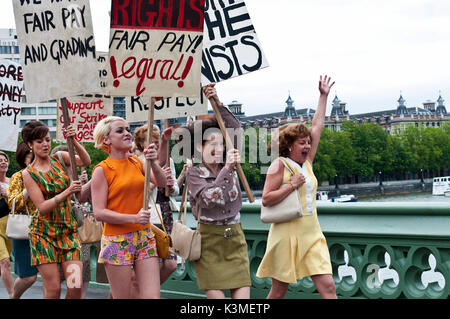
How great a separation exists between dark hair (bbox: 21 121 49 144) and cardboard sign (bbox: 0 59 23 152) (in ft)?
7.10

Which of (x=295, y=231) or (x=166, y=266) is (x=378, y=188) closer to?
(x=166, y=266)

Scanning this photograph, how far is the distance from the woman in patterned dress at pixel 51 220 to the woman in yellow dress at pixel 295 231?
50.5 inches

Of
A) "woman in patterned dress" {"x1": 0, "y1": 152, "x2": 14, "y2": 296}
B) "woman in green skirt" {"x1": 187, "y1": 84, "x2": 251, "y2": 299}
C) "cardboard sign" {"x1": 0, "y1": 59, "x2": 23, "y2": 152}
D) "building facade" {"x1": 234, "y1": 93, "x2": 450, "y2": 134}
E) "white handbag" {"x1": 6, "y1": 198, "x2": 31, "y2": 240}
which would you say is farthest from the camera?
"building facade" {"x1": 234, "y1": 93, "x2": 450, "y2": 134}

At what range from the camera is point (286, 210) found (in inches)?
193

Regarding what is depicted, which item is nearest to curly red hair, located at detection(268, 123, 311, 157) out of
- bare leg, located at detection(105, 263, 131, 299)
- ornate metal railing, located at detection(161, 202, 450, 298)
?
ornate metal railing, located at detection(161, 202, 450, 298)

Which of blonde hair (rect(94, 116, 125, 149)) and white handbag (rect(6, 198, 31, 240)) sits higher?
blonde hair (rect(94, 116, 125, 149))

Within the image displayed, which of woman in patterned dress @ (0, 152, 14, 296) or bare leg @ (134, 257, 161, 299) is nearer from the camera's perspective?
bare leg @ (134, 257, 161, 299)

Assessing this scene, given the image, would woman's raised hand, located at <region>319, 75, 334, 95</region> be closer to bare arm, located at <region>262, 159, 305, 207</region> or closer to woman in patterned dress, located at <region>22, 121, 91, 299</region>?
bare arm, located at <region>262, 159, 305, 207</region>

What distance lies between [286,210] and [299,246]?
0.25 m

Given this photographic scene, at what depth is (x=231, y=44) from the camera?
6.07m

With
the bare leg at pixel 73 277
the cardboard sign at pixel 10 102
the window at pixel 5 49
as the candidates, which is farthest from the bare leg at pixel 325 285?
the window at pixel 5 49

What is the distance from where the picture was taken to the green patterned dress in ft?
16.9

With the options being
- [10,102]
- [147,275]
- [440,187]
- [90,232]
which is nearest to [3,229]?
[10,102]
